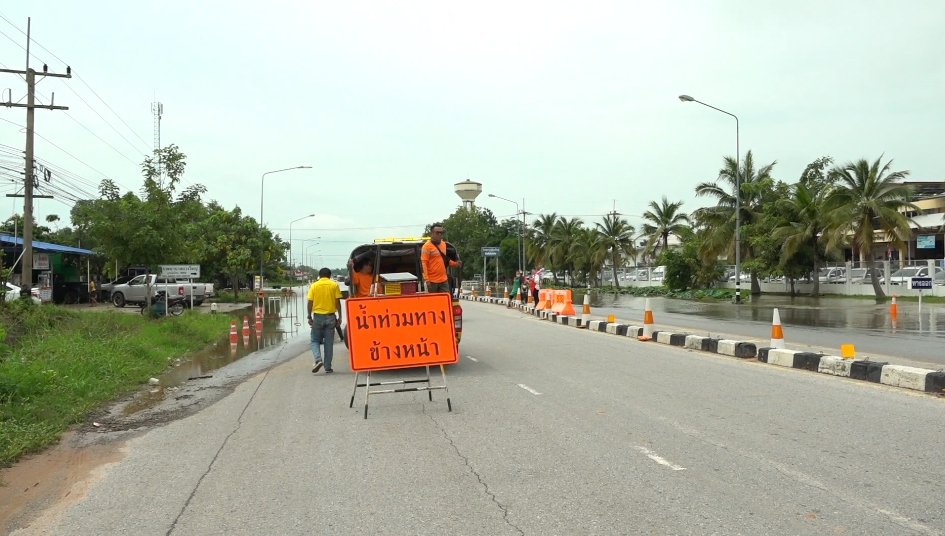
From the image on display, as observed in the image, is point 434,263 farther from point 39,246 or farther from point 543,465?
point 39,246

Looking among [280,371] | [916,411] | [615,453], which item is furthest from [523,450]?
[280,371]

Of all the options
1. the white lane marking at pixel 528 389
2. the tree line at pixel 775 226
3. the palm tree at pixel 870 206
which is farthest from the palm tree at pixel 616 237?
the white lane marking at pixel 528 389

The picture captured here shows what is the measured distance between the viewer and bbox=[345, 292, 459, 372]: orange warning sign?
8547 millimetres

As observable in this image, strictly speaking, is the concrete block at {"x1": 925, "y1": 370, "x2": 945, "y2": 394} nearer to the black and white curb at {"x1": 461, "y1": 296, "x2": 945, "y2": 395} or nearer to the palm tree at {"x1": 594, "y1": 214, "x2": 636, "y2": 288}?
the black and white curb at {"x1": 461, "y1": 296, "x2": 945, "y2": 395}

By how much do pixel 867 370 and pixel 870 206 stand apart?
91.1 feet

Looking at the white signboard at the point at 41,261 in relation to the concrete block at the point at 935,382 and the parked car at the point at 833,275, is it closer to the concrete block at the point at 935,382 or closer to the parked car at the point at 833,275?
the concrete block at the point at 935,382

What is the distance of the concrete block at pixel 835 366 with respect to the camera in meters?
10.3

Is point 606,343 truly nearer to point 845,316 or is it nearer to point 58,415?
point 58,415

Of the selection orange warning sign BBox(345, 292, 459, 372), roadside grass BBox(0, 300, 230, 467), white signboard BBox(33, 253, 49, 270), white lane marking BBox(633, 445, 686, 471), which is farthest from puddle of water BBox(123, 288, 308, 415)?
white signboard BBox(33, 253, 49, 270)

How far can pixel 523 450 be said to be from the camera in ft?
20.6

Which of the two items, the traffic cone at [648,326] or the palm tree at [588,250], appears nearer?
the traffic cone at [648,326]

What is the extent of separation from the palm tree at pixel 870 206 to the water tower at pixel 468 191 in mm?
68611

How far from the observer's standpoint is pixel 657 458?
5.88 metres

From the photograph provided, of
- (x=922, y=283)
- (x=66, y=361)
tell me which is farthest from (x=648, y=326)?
(x=922, y=283)
